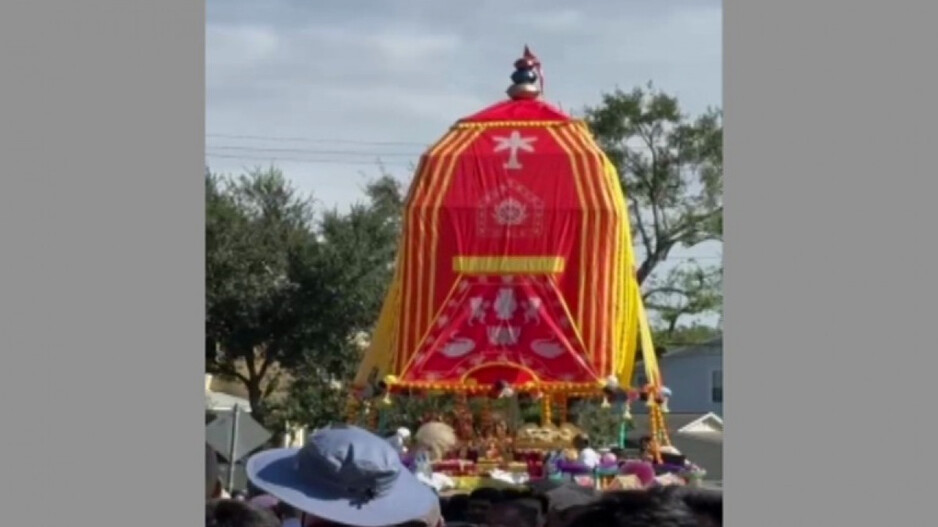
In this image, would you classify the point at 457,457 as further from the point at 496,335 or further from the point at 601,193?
the point at 601,193

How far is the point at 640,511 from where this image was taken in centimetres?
350

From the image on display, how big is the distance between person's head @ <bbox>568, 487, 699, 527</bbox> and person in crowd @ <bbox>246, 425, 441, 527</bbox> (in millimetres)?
553

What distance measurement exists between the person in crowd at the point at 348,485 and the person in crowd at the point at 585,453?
14.8 m

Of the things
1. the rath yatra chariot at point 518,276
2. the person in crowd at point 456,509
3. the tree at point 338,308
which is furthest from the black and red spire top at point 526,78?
the person in crowd at point 456,509

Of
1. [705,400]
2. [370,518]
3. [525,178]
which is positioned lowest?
[705,400]

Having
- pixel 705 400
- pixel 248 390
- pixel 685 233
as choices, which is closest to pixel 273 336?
pixel 248 390

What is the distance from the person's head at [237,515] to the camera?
4816 mm

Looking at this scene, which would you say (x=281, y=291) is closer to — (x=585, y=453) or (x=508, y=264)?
(x=508, y=264)

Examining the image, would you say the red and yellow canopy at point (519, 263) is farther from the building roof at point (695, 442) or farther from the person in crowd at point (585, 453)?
the person in crowd at point (585, 453)

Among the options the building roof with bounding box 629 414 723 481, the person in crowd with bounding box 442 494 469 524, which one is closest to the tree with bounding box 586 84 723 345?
the building roof with bounding box 629 414 723 481

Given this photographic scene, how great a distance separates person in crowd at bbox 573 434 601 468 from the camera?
19.1m

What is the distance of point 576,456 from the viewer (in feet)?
65.1

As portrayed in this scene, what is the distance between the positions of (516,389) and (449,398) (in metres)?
4.47

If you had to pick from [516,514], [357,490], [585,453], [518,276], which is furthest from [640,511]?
[518,276]
